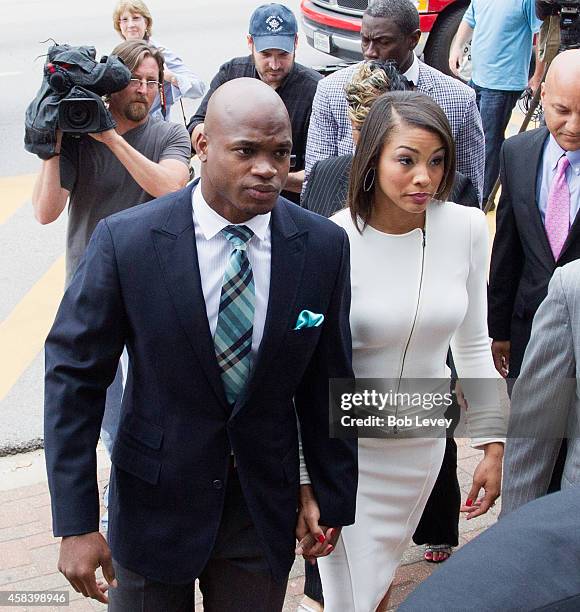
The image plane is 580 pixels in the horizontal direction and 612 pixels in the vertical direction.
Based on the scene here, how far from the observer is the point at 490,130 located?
27.6 ft

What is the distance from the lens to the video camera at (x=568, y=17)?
695cm

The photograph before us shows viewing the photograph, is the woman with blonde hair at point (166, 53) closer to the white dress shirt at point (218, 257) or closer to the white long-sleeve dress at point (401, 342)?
the white long-sleeve dress at point (401, 342)

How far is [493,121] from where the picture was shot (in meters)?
8.47

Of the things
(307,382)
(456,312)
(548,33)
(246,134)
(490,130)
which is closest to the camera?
(246,134)

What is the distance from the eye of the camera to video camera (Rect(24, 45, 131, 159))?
13.6ft

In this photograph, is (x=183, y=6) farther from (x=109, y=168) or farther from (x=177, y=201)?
(x=177, y=201)

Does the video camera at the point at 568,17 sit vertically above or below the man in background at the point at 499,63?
above

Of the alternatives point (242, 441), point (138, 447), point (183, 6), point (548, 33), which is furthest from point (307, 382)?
point (183, 6)

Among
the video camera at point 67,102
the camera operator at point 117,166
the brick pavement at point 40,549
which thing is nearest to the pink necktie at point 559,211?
the brick pavement at point 40,549

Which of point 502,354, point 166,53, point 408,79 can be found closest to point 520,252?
point 502,354

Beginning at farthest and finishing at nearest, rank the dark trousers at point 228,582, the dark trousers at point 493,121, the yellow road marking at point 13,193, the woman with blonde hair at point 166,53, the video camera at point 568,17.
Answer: the yellow road marking at point 13,193
the dark trousers at point 493,121
the woman with blonde hair at point 166,53
the video camera at point 568,17
the dark trousers at point 228,582

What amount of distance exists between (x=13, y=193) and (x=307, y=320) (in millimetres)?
7081

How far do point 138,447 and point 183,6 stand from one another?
1599cm

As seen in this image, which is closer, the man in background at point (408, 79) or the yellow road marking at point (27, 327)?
the man in background at point (408, 79)
